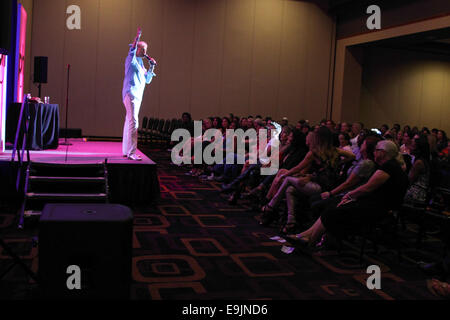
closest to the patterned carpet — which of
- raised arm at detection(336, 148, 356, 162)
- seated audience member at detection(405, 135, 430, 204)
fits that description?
seated audience member at detection(405, 135, 430, 204)

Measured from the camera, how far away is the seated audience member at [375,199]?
3768 millimetres

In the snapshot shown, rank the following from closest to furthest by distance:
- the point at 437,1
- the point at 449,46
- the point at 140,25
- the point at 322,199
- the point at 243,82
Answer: the point at 322,199 → the point at 437,1 → the point at 140,25 → the point at 243,82 → the point at 449,46

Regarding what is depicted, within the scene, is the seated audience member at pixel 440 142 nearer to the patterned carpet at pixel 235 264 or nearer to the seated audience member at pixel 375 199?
the patterned carpet at pixel 235 264

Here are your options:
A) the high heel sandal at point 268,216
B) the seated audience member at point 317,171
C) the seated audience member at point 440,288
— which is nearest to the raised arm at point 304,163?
the seated audience member at point 317,171

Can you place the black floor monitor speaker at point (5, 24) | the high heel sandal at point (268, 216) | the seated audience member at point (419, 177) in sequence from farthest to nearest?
the high heel sandal at point (268, 216) → the seated audience member at point (419, 177) → the black floor monitor speaker at point (5, 24)

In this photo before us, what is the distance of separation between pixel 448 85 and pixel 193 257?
1615 cm

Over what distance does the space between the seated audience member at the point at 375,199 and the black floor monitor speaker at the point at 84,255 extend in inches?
79.4

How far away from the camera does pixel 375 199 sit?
12.6 ft

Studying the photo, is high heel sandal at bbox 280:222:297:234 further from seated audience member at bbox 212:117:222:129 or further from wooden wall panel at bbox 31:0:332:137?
wooden wall panel at bbox 31:0:332:137

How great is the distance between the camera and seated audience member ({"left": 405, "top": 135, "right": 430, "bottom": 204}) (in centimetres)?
470

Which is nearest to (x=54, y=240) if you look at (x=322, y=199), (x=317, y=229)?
(x=317, y=229)

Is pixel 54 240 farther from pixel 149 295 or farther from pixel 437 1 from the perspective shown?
pixel 437 1

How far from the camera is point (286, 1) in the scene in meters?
14.9

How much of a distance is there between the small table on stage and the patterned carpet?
189 centimetres
